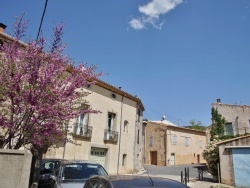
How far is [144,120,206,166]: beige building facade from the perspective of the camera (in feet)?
122

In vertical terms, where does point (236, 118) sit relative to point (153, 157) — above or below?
above

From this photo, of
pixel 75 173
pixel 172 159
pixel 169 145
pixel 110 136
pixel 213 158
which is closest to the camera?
pixel 75 173

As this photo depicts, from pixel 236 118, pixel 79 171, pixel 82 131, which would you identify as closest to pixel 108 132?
pixel 82 131

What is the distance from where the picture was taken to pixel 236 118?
86.4ft

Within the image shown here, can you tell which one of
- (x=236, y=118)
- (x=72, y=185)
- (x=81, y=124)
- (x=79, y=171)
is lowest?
(x=72, y=185)

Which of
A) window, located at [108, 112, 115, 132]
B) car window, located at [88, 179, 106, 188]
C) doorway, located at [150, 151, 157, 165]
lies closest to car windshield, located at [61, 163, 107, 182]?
car window, located at [88, 179, 106, 188]

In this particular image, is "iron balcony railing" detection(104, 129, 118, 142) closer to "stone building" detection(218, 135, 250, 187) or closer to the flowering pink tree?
"stone building" detection(218, 135, 250, 187)

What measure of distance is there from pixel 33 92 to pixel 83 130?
1244 centimetres

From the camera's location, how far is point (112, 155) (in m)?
21.9

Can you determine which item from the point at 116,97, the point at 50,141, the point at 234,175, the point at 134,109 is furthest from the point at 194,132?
the point at 50,141

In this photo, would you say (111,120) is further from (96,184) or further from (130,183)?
(130,183)

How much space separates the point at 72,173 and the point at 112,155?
1483 cm

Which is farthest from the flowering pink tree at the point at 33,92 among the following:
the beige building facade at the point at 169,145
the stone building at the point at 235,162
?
the beige building facade at the point at 169,145

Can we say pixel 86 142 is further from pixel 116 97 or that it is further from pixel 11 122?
pixel 11 122
